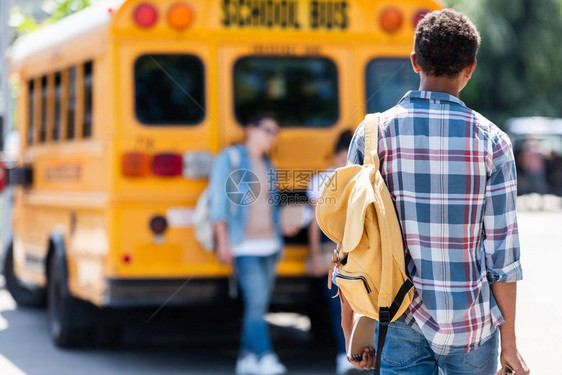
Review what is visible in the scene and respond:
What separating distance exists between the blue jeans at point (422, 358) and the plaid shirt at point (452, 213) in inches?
1.2

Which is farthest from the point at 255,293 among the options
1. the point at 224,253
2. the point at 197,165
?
the point at 197,165

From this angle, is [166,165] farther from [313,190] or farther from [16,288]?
[16,288]

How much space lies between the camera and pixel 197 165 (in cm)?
635

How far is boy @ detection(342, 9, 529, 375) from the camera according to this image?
2.62 m

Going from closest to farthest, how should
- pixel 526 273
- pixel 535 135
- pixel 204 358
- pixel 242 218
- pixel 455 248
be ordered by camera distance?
pixel 455 248
pixel 242 218
pixel 204 358
pixel 526 273
pixel 535 135

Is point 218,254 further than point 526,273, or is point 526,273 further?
point 526,273

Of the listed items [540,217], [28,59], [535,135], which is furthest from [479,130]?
[535,135]

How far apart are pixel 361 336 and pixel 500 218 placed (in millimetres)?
518

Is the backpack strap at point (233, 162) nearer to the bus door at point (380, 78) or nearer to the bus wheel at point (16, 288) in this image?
the bus door at point (380, 78)

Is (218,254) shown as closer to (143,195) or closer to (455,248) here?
(143,195)

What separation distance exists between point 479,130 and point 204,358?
4.85m

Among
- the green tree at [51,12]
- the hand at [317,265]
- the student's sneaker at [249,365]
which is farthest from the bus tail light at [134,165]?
the green tree at [51,12]

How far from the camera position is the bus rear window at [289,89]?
21.2ft

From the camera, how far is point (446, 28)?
270 cm
